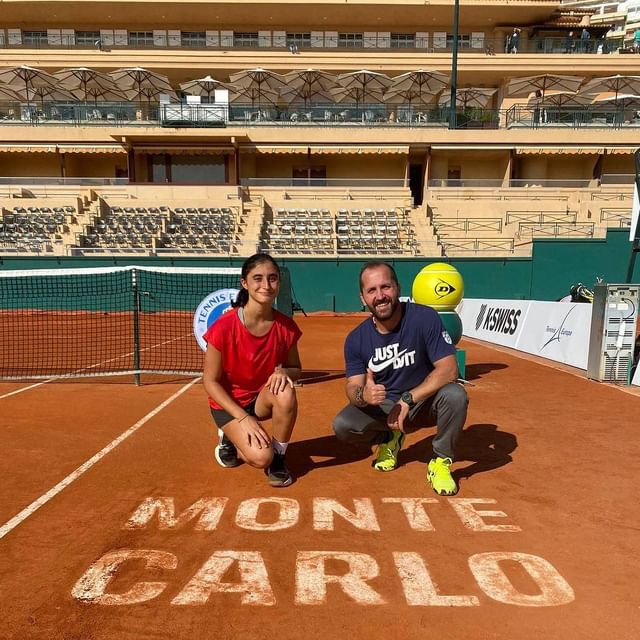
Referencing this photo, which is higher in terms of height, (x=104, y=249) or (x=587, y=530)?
(x=104, y=249)

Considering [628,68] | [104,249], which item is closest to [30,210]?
[104,249]

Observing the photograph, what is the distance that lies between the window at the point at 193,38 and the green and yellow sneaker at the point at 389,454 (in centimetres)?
4210

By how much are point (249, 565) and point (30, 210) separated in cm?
2768

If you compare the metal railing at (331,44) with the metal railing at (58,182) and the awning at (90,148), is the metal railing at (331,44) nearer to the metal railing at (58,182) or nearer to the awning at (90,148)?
the awning at (90,148)

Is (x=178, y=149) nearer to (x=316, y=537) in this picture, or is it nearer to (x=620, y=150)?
(x=620, y=150)

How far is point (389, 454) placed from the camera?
15.0 ft

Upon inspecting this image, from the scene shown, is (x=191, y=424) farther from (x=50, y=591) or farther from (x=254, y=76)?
(x=254, y=76)

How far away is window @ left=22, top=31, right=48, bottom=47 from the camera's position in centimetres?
3891

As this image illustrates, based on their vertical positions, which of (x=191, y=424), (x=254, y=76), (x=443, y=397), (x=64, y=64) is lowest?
(x=191, y=424)

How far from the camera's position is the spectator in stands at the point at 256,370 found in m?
3.99

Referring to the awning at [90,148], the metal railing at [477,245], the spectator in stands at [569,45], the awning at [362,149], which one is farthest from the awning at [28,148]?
the spectator in stands at [569,45]

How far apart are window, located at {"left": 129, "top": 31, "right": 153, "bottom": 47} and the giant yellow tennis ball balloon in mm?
39999

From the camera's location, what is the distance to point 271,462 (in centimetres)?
415

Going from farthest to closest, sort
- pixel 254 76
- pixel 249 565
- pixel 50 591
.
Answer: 1. pixel 254 76
2. pixel 249 565
3. pixel 50 591
